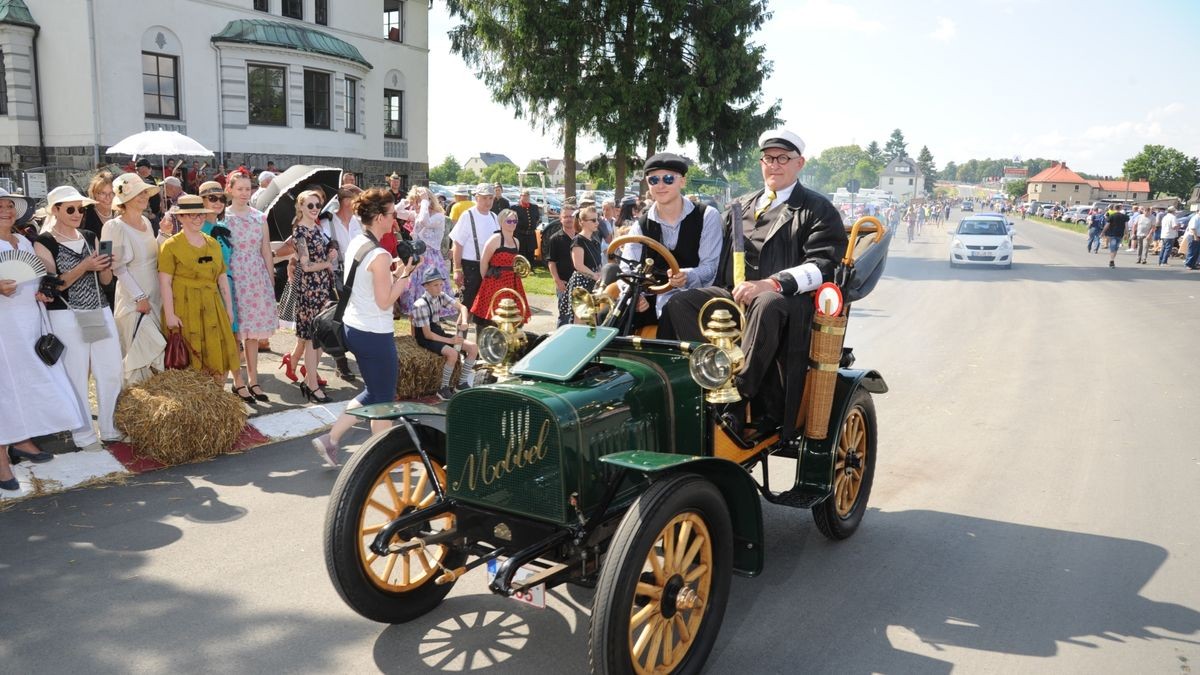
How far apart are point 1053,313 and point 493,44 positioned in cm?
1520

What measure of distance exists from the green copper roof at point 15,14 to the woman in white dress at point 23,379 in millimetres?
21305

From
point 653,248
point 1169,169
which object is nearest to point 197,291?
point 653,248

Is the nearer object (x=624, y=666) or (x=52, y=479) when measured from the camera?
(x=624, y=666)

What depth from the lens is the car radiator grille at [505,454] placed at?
10.5 ft

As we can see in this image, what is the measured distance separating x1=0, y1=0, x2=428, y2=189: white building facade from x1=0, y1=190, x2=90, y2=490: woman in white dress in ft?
63.5

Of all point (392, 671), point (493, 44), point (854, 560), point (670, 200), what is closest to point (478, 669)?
point (392, 671)

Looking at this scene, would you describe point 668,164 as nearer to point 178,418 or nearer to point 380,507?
point 380,507

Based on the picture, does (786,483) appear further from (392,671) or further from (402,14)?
(402,14)

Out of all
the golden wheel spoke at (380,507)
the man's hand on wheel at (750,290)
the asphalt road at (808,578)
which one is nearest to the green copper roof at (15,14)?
the asphalt road at (808,578)

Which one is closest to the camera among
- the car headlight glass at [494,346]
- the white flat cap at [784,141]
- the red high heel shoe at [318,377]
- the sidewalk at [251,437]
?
the car headlight glass at [494,346]

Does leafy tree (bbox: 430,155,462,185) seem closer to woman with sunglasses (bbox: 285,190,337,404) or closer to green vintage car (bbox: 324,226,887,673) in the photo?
woman with sunglasses (bbox: 285,190,337,404)

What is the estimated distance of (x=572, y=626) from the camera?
12.7 ft

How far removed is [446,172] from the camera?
79.9 meters

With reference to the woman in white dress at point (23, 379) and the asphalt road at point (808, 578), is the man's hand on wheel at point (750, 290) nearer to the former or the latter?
the asphalt road at point (808, 578)
